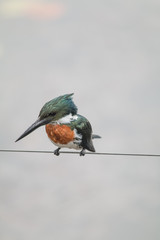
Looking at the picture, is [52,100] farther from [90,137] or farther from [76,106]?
[90,137]

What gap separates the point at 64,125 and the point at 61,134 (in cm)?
20

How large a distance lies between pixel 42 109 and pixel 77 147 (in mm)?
950

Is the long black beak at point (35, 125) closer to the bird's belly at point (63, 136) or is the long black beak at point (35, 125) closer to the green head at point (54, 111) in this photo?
the green head at point (54, 111)

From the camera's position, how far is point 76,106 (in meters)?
6.60

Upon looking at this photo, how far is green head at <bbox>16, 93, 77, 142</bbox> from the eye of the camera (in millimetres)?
6410

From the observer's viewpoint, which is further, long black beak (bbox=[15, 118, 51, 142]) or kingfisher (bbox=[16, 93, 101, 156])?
long black beak (bbox=[15, 118, 51, 142])

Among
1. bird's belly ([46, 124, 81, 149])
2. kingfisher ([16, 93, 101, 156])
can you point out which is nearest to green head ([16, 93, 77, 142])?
kingfisher ([16, 93, 101, 156])

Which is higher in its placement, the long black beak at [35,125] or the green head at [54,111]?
the green head at [54,111]

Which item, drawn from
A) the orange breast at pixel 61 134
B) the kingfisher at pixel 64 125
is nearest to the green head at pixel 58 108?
the kingfisher at pixel 64 125

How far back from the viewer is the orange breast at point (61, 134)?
6.26 meters

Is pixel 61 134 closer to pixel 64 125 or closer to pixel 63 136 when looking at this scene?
pixel 63 136

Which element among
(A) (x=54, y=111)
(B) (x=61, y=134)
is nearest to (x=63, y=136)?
(B) (x=61, y=134)

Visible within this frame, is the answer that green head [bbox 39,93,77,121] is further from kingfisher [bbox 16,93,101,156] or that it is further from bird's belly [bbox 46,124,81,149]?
bird's belly [bbox 46,124,81,149]

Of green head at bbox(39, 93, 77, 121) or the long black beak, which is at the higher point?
green head at bbox(39, 93, 77, 121)
